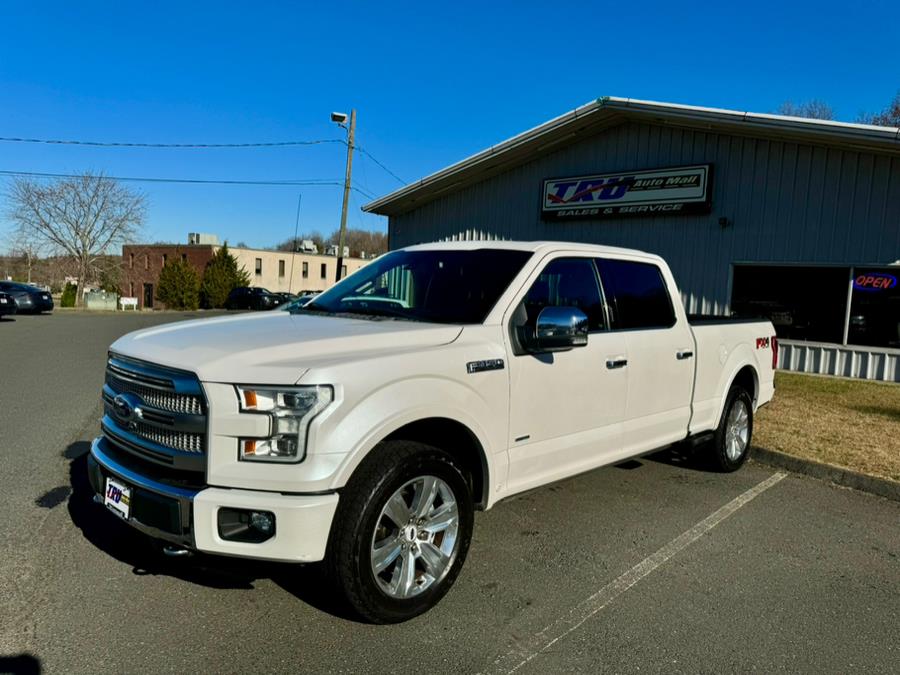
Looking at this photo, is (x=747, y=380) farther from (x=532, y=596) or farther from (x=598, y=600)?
(x=532, y=596)

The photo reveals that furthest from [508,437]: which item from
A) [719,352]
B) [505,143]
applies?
[505,143]

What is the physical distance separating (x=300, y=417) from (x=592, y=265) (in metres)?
2.58

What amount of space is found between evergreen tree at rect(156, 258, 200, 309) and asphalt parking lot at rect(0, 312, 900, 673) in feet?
162

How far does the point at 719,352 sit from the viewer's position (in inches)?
221

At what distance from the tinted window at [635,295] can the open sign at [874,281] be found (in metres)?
7.94

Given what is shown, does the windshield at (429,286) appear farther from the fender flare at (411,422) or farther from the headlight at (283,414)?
the headlight at (283,414)

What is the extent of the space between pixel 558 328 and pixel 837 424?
5.94m

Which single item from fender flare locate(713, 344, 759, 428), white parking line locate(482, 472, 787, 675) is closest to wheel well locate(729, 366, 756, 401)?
fender flare locate(713, 344, 759, 428)

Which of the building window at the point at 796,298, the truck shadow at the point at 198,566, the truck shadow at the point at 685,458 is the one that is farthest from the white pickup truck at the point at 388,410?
the building window at the point at 796,298

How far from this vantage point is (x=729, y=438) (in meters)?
5.93

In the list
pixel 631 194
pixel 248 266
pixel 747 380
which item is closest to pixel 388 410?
pixel 747 380

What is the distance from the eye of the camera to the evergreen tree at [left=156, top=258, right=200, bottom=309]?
51469 millimetres

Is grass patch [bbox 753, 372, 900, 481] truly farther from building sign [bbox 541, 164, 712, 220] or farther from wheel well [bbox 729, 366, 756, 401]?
building sign [bbox 541, 164, 712, 220]

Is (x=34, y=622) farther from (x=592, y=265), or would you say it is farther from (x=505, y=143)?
(x=505, y=143)
